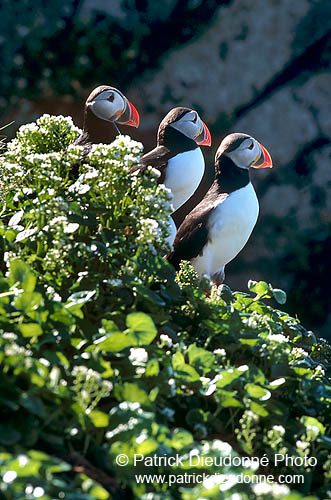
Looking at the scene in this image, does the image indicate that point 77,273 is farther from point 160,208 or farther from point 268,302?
point 268,302

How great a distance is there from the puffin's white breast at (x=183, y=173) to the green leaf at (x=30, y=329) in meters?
2.08

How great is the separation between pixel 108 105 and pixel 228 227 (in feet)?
3.19

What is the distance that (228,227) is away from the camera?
11.8 ft

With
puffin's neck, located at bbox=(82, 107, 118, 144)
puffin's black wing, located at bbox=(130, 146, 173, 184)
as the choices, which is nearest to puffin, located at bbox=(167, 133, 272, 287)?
puffin's black wing, located at bbox=(130, 146, 173, 184)

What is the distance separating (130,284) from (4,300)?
42 centimetres

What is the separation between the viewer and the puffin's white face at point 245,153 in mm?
3650

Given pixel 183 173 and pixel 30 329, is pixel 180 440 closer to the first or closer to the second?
pixel 30 329

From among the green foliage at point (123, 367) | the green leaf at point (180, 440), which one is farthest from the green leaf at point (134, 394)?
the green leaf at point (180, 440)

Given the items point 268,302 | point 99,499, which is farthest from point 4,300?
point 268,302

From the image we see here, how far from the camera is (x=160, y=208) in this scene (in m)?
2.06

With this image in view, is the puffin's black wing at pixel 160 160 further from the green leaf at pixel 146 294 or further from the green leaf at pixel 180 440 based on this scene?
the green leaf at pixel 180 440

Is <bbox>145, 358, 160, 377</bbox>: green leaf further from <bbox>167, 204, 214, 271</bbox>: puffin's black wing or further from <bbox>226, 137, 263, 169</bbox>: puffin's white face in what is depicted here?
<bbox>226, 137, 263, 169</bbox>: puffin's white face

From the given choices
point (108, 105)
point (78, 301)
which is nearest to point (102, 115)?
point (108, 105)

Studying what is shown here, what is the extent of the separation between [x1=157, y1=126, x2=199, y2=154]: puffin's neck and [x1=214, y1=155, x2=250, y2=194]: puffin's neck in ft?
0.62
